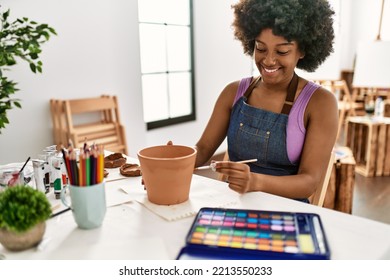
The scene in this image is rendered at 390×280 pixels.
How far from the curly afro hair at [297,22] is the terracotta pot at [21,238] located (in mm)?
1070

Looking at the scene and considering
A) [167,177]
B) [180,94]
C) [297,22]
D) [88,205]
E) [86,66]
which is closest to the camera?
[88,205]

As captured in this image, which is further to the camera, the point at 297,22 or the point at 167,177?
the point at 297,22

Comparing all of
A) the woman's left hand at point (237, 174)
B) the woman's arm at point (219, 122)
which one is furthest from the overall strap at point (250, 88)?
the woman's left hand at point (237, 174)

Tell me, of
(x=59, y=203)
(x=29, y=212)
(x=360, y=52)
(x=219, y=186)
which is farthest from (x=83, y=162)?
(x=360, y=52)

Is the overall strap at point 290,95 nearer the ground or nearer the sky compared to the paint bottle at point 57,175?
nearer the sky

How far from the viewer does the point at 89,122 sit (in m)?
3.11

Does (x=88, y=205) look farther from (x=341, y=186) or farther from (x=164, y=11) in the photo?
(x=164, y=11)

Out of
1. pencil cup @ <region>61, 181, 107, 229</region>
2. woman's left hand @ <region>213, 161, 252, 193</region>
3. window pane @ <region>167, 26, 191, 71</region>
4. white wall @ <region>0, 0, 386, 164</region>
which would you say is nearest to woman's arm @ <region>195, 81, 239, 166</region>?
woman's left hand @ <region>213, 161, 252, 193</region>

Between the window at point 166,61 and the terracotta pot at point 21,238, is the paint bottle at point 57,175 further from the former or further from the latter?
the window at point 166,61

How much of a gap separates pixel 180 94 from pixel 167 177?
3293 millimetres

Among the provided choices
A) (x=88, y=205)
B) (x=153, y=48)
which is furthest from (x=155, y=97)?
(x=88, y=205)

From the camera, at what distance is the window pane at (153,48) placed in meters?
3.74

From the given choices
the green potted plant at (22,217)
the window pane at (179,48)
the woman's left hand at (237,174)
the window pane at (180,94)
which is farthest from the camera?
the window pane at (180,94)

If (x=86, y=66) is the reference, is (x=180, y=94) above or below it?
below
